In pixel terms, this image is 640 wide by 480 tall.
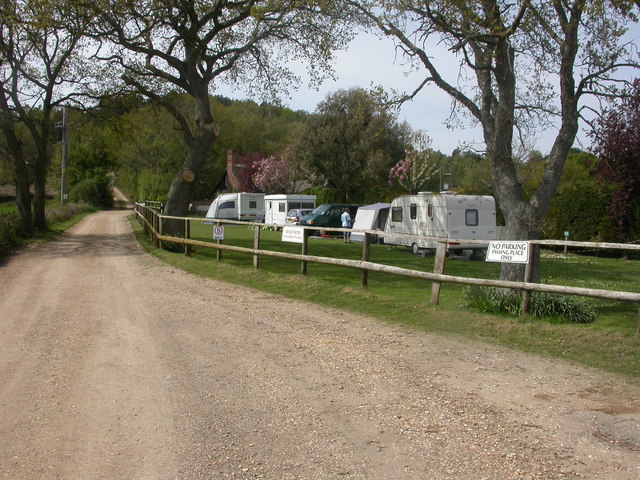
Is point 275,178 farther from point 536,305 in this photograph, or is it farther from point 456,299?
point 536,305

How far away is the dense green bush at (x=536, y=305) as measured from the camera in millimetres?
8914

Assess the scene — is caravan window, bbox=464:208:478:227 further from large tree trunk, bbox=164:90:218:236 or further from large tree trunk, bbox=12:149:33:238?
large tree trunk, bbox=12:149:33:238

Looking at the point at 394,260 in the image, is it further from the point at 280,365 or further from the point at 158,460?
the point at 158,460

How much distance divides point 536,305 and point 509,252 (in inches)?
34.2

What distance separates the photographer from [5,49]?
2367 cm

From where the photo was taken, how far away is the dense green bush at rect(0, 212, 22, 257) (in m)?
19.1

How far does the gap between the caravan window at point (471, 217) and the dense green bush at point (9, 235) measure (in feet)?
49.1

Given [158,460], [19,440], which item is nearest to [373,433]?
[158,460]

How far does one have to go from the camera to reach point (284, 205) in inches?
1475

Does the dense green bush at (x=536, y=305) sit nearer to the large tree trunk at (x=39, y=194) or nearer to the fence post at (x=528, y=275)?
the fence post at (x=528, y=275)

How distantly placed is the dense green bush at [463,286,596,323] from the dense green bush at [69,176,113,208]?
6569cm

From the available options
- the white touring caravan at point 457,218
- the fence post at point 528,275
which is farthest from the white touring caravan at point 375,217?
the fence post at point 528,275

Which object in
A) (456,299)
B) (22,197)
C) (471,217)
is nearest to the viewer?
(456,299)

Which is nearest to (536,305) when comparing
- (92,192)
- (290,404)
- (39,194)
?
(290,404)
